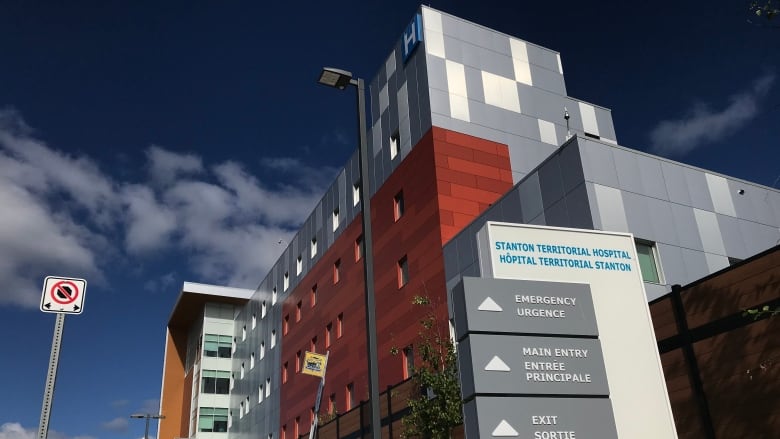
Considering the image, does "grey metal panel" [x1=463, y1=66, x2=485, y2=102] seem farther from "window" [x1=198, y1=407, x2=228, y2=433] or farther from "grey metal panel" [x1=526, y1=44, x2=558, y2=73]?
"window" [x1=198, y1=407, x2=228, y2=433]

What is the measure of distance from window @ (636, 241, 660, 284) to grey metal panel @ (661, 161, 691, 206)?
84.2 inches

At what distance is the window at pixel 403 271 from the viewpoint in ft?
96.7

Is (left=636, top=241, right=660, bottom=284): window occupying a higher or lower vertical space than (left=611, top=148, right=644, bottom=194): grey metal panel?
lower

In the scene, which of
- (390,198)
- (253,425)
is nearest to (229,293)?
(253,425)

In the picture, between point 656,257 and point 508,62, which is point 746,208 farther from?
point 508,62

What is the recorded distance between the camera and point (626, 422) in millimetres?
9398

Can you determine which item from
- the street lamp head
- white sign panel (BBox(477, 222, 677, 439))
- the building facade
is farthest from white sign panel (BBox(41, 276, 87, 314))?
the building facade

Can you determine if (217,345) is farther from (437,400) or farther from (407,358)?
(437,400)

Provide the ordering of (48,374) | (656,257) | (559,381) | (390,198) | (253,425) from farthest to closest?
(253,425), (390,198), (656,257), (559,381), (48,374)

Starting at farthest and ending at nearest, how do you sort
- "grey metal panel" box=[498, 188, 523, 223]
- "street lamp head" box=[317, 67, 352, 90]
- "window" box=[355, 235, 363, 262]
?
"window" box=[355, 235, 363, 262] < "grey metal panel" box=[498, 188, 523, 223] < "street lamp head" box=[317, 67, 352, 90]

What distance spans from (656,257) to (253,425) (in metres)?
40.3

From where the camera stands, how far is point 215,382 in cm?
6544

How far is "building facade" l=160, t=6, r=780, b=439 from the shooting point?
67.7 ft

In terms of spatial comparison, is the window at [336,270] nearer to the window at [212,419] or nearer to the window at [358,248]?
the window at [358,248]
